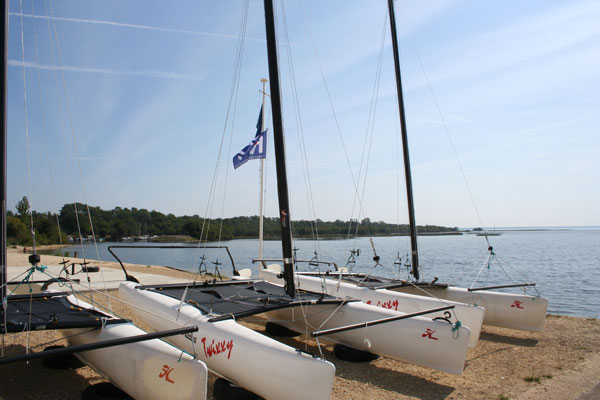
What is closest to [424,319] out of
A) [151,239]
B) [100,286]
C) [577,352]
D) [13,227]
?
[577,352]

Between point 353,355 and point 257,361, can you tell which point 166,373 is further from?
point 353,355

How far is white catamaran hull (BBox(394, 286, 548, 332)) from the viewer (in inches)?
286

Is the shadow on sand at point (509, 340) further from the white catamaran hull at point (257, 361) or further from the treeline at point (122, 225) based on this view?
the treeline at point (122, 225)

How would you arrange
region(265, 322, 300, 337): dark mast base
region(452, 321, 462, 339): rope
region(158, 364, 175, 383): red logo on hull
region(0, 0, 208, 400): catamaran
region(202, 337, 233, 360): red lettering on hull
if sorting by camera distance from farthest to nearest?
region(265, 322, 300, 337): dark mast base → region(452, 321, 462, 339): rope → region(202, 337, 233, 360): red lettering on hull → region(158, 364, 175, 383): red logo on hull → region(0, 0, 208, 400): catamaran

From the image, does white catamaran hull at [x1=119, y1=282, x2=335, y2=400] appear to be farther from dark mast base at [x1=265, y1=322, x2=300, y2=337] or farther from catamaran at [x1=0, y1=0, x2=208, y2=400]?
dark mast base at [x1=265, y1=322, x2=300, y2=337]

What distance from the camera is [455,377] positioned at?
5289 mm

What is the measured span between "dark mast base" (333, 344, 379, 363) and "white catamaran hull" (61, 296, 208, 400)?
2.70 meters

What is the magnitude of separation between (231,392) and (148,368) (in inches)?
36.9

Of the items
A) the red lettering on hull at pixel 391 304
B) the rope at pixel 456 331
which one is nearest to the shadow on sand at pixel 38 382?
the rope at pixel 456 331

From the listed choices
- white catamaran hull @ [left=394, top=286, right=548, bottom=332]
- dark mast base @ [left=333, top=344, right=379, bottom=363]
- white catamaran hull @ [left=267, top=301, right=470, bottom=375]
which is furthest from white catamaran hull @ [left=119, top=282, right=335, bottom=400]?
white catamaran hull @ [left=394, top=286, right=548, bottom=332]

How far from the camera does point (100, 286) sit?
11.4m

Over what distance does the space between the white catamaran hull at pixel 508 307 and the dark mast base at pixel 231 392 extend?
4662 mm

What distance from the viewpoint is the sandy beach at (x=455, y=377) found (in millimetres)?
4613

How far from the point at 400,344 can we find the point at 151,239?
79.3 metres
